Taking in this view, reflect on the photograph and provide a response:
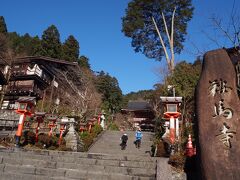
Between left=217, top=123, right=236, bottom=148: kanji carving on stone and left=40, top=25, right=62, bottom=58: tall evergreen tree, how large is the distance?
1545 inches

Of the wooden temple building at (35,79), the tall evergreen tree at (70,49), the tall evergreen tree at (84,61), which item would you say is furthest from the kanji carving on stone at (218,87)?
the tall evergreen tree at (84,61)

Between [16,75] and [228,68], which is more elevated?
[16,75]

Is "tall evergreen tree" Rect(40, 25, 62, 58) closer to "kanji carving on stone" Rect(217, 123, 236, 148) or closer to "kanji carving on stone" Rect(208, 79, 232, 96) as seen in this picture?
"kanji carving on stone" Rect(208, 79, 232, 96)

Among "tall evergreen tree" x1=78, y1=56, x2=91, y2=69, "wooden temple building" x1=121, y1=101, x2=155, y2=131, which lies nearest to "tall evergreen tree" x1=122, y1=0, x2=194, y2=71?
"wooden temple building" x1=121, y1=101, x2=155, y2=131

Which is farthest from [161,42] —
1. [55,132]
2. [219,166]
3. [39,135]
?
[219,166]

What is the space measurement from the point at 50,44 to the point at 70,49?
3.94m

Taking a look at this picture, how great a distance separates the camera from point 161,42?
95.3ft

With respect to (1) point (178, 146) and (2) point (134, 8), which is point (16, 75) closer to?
(2) point (134, 8)

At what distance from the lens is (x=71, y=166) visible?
8.05 metres

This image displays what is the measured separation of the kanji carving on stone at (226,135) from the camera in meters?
5.61

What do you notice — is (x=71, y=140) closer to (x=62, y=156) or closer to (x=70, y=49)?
(x=62, y=156)

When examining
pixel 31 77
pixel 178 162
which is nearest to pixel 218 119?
pixel 178 162

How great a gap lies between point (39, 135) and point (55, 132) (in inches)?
154

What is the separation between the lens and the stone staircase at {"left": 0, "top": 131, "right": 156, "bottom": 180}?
740 cm
